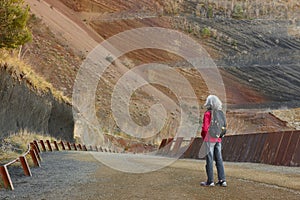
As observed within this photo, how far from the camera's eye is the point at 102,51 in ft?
Result: 209

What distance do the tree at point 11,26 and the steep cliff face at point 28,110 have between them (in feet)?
4.12

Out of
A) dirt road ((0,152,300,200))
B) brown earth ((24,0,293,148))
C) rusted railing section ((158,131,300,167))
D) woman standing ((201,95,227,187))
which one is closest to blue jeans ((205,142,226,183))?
woman standing ((201,95,227,187))

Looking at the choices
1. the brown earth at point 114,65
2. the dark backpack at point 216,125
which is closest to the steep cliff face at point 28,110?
the dark backpack at point 216,125

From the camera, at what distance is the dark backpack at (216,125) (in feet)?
29.0

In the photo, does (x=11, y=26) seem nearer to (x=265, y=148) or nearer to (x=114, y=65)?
(x=265, y=148)

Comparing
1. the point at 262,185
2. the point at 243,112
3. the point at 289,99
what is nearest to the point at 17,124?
the point at 262,185

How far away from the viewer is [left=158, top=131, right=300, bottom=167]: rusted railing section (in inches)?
550

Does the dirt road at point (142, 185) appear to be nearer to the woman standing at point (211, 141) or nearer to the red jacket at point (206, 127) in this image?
the woman standing at point (211, 141)

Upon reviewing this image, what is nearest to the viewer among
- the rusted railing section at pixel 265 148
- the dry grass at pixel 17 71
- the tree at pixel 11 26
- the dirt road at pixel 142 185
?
the dirt road at pixel 142 185

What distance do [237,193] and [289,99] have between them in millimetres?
60464

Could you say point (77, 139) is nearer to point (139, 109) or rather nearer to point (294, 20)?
point (139, 109)

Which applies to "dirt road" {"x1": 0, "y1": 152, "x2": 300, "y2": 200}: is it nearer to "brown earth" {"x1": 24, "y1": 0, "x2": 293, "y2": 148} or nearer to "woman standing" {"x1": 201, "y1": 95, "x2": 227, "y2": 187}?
"woman standing" {"x1": 201, "y1": 95, "x2": 227, "y2": 187}

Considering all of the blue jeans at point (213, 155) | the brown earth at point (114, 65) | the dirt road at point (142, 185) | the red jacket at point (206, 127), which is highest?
the brown earth at point (114, 65)

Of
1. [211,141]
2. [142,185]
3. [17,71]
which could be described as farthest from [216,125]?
[17,71]
